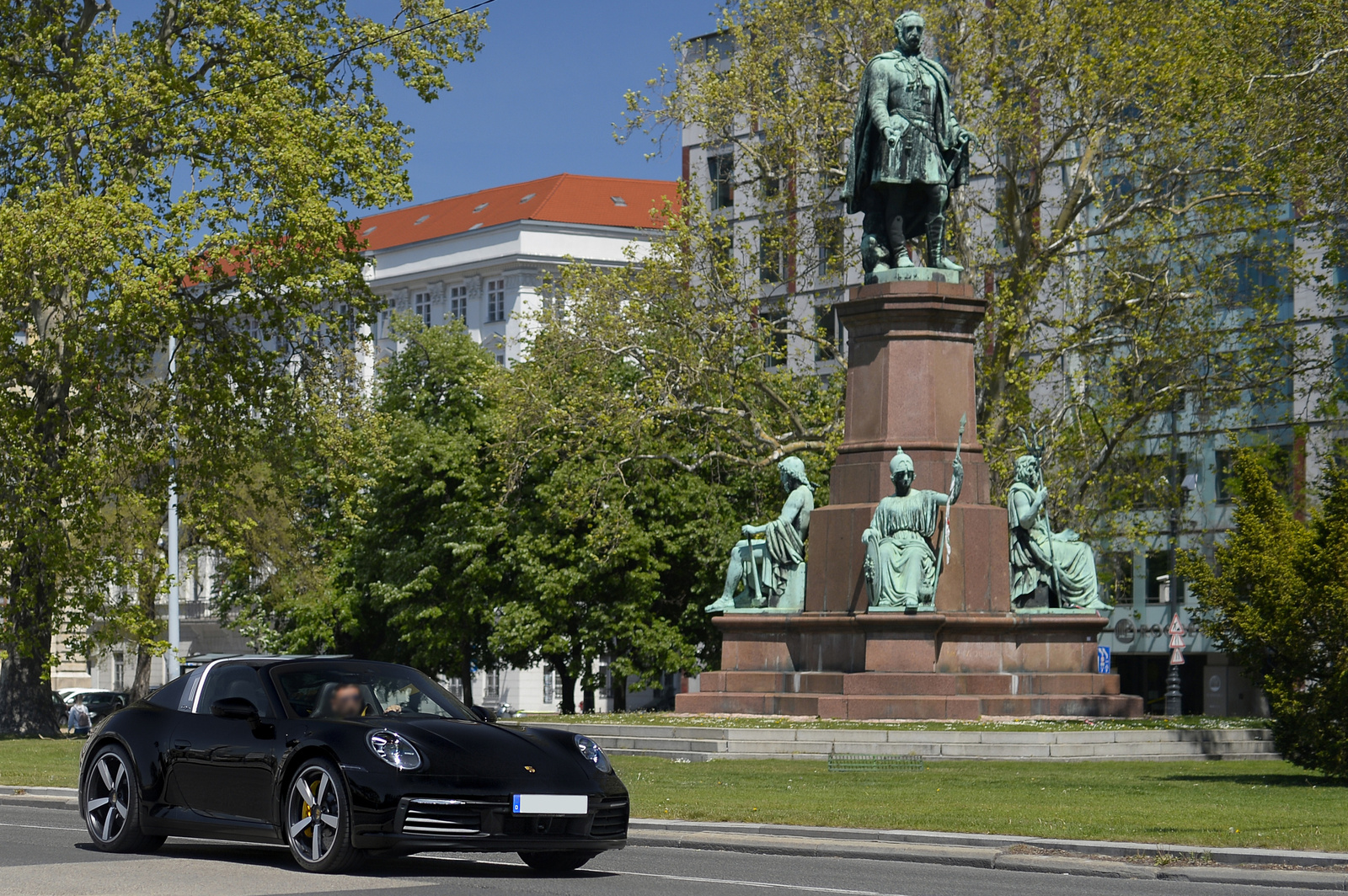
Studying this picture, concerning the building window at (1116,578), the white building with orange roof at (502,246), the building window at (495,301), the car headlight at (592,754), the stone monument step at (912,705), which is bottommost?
the stone monument step at (912,705)

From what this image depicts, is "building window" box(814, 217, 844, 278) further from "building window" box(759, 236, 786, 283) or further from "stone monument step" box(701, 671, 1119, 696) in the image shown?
"stone monument step" box(701, 671, 1119, 696)

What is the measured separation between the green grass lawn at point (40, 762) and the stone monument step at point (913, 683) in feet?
26.6

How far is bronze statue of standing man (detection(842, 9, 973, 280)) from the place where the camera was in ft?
86.0

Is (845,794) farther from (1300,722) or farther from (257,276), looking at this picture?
(257,276)

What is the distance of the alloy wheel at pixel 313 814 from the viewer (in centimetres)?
1066

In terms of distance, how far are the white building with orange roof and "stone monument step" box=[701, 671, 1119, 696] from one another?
53.0m

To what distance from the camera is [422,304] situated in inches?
3403

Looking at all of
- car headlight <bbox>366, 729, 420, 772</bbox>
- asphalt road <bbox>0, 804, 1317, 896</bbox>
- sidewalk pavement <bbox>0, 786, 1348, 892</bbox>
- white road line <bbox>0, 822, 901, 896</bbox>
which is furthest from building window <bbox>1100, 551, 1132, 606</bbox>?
car headlight <bbox>366, 729, 420, 772</bbox>

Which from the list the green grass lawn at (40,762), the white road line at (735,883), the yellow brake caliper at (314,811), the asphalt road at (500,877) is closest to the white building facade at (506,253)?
the green grass lawn at (40,762)

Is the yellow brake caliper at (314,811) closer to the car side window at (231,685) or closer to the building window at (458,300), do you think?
the car side window at (231,685)

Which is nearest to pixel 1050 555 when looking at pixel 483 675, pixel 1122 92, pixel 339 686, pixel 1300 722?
pixel 1300 722

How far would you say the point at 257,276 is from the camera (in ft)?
107

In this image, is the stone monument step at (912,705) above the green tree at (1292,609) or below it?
below

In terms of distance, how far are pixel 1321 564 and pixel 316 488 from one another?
39.2 meters
